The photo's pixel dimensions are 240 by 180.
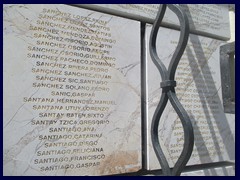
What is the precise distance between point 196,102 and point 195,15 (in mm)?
417

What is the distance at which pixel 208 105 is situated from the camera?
49.2 inches

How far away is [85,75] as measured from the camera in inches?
38.7

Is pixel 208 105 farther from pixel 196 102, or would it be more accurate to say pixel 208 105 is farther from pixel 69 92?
pixel 69 92

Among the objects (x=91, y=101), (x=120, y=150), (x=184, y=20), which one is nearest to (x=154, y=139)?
(x=120, y=150)

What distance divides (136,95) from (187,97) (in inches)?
10.0

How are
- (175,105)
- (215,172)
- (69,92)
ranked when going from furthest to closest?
(215,172), (69,92), (175,105)

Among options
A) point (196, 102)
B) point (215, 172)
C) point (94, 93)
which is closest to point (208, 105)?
point (196, 102)

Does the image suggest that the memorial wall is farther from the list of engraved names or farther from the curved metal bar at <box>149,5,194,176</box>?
the curved metal bar at <box>149,5,194,176</box>

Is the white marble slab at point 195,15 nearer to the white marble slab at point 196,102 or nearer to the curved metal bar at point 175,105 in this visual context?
the white marble slab at point 196,102

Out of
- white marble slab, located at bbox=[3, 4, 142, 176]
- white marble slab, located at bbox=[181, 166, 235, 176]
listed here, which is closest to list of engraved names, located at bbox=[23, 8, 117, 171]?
white marble slab, located at bbox=[3, 4, 142, 176]

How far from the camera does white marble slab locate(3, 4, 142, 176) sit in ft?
2.84

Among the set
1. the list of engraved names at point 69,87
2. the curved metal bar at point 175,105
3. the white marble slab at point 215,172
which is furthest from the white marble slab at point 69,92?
the white marble slab at point 215,172

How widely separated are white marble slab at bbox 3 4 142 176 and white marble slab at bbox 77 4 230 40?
0.04 metres
